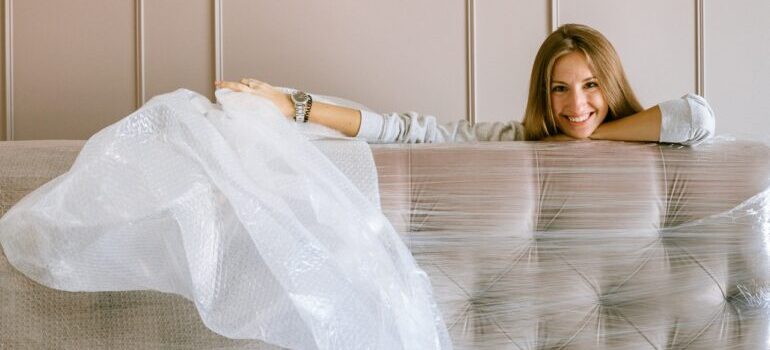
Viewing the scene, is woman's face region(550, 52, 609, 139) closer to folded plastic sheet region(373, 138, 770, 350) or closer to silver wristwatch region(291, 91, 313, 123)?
folded plastic sheet region(373, 138, 770, 350)

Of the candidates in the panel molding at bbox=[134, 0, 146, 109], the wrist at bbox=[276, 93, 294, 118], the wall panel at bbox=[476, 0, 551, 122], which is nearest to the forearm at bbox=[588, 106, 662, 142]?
the wall panel at bbox=[476, 0, 551, 122]

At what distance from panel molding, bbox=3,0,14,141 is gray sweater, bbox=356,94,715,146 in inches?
35.6

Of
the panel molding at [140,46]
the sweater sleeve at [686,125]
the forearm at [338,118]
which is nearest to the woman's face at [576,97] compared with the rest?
the sweater sleeve at [686,125]

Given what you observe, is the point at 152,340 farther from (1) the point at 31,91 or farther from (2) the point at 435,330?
(1) the point at 31,91

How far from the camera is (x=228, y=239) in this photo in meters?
0.90

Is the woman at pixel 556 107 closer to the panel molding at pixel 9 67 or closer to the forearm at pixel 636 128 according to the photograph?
the forearm at pixel 636 128

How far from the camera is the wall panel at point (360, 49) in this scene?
1.57 m

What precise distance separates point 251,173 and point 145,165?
14cm

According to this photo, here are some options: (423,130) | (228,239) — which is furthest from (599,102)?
(228,239)

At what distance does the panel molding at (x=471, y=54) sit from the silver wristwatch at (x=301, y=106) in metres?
0.46

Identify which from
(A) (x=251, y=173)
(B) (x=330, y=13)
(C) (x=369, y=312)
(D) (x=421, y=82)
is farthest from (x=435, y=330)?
(B) (x=330, y=13)

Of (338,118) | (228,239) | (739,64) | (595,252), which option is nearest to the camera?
(228,239)

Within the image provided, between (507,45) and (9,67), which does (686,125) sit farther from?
(9,67)

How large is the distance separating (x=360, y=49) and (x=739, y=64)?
81 cm
